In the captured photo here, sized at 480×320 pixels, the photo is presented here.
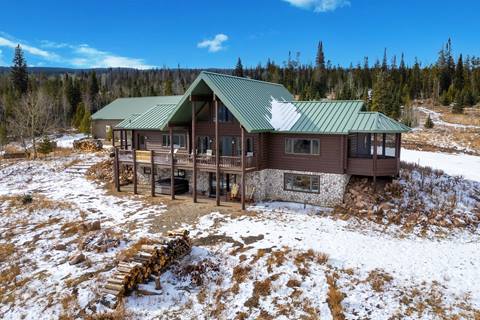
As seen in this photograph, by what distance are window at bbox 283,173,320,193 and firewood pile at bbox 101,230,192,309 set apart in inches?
369

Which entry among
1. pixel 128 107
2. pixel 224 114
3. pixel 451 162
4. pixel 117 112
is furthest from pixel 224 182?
pixel 128 107

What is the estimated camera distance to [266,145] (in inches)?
917

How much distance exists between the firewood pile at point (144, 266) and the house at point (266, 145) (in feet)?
23.5

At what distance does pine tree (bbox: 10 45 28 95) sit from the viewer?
84.4 metres

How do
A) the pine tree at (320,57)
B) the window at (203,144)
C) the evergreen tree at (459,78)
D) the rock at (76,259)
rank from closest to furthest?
the rock at (76,259), the window at (203,144), the evergreen tree at (459,78), the pine tree at (320,57)

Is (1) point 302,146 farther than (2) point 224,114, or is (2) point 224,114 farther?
(2) point 224,114

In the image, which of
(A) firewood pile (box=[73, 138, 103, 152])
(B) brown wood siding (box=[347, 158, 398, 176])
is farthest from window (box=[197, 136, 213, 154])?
(A) firewood pile (box=[73, 138, 103, 152])

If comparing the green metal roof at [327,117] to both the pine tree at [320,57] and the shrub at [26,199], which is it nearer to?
the shrub at [26,199]

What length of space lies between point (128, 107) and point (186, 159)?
35769 mm

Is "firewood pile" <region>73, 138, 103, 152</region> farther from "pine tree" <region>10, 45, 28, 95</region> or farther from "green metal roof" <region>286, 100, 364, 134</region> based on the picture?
"pine tree" <region>10, 45, 28, 95</region>

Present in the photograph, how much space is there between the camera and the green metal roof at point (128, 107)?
52.9m

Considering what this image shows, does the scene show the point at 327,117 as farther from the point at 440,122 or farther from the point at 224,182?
the point at 440,122

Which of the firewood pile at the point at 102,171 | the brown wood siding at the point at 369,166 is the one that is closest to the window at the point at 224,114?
the brown wood siding at the point at 369,166

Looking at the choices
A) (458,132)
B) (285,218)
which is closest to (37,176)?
(285,218)
